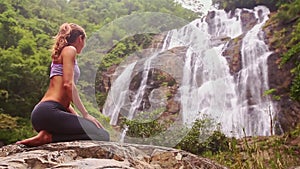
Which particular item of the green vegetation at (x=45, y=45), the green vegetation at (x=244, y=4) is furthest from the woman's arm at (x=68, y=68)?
the green vegetation at (x=244, y=4)

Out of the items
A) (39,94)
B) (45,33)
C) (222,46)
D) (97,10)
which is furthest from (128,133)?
(97,10)

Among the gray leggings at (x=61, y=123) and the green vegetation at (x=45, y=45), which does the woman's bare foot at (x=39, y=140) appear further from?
the green vegetation at (x=45, y=45)

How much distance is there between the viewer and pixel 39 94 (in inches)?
245

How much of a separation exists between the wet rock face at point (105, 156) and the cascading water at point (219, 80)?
0.10 meters

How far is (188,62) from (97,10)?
8796 mm

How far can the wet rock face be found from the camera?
1031 mm

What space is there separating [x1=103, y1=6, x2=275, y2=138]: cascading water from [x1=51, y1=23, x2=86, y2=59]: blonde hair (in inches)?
11.1

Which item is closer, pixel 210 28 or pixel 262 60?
pixel 262 60

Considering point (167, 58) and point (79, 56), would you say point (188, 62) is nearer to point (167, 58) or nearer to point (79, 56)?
point (167, 58)

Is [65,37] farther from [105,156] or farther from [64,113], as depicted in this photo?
[105,156]

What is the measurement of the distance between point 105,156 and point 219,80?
0.46 metres

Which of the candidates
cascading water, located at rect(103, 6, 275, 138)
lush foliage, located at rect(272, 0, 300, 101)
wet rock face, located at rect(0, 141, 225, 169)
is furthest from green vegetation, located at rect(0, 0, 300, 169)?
wet rock face, located at rect(0, 141, 225, 169)

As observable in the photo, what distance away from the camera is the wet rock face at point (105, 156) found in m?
1.03

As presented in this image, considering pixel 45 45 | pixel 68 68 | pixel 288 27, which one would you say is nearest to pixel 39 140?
pixel 68 68
